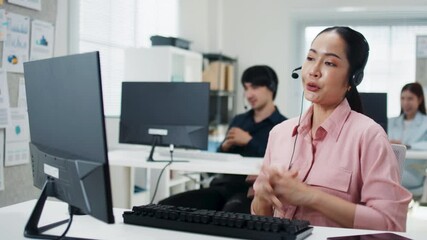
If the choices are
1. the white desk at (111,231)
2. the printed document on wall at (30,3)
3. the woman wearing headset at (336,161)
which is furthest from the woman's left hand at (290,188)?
the printed document on wall at (30,3)

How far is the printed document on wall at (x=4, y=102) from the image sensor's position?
2.45 m

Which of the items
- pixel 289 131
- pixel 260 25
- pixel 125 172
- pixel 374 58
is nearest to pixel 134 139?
pixel 125 172

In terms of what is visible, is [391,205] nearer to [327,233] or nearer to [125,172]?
[327,233]

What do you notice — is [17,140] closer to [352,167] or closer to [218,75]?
[352,167]

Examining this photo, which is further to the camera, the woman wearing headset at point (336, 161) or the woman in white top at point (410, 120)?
the woman in white top at point (410, 120)

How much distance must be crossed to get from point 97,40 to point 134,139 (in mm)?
1543

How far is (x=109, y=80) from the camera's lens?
167 inches

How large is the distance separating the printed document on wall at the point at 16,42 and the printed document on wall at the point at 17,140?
238mm

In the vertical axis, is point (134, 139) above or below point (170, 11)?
below

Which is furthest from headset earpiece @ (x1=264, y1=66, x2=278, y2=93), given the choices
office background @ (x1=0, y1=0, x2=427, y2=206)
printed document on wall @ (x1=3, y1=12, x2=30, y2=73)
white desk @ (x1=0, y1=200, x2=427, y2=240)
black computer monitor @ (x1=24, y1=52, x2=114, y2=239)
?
office background @ (x1=0, y1=0, x2=427, y2=206)

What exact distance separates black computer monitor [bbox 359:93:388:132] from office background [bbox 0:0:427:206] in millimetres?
2913

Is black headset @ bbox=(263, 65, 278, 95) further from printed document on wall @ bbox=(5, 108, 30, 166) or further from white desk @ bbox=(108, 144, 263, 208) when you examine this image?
printed document on wall @ bbox=(5, 108, 30, 166)

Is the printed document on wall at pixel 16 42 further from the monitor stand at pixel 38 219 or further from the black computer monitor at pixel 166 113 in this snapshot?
the monitor stand at pixel 38 219

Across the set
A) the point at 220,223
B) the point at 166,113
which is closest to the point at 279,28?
the point at 166,113
